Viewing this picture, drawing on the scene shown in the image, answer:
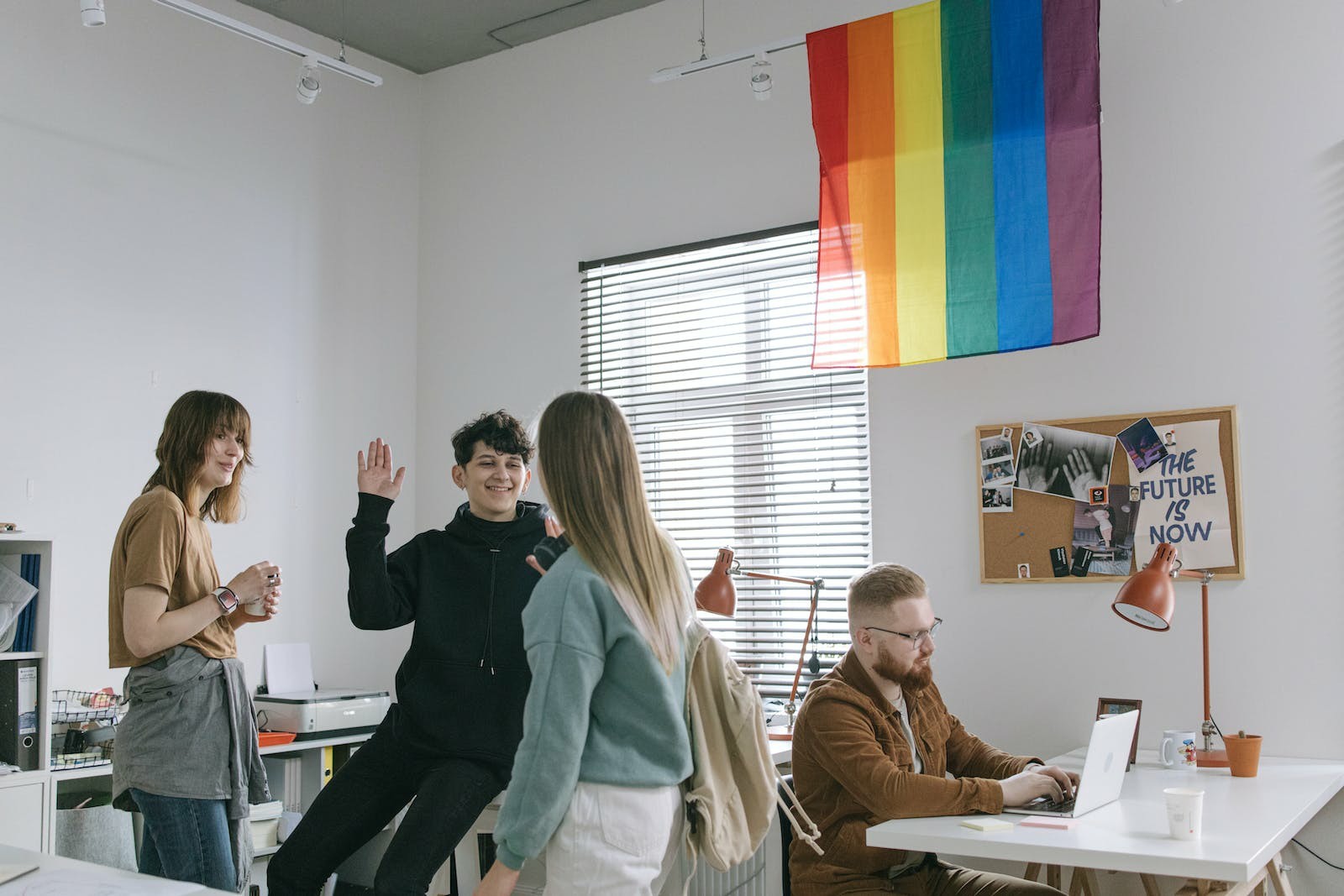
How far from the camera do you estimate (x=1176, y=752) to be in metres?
3.12

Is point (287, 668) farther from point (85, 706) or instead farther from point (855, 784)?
point (855, 784)

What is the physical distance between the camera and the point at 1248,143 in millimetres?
3410

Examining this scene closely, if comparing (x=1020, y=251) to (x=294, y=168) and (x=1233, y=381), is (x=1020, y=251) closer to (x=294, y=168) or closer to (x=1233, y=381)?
(x=1233, y=381)

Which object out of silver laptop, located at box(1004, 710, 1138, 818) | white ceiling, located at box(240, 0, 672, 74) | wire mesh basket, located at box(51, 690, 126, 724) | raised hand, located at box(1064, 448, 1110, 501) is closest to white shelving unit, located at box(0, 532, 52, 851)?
wire mesh basket, located at box(51, 690, 126, 724)

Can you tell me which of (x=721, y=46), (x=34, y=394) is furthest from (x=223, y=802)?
(x=721, y=46)

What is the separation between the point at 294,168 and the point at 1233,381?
135 inches

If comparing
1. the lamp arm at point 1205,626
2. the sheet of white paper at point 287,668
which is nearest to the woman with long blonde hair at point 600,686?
the lamp arm at point 1205,626

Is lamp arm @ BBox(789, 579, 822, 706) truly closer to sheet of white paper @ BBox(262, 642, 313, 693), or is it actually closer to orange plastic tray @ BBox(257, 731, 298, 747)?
orange plastic tray @ BBox(257, 731, 298, 747)

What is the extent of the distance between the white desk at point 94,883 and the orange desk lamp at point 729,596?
168cm

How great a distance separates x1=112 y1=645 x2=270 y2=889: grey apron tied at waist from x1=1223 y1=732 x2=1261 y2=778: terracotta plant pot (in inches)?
90.9

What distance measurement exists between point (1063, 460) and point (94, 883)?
277cm

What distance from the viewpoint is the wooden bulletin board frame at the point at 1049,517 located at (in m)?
3.32

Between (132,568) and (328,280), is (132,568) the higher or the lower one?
the lower one

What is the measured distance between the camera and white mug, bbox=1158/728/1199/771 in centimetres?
311
